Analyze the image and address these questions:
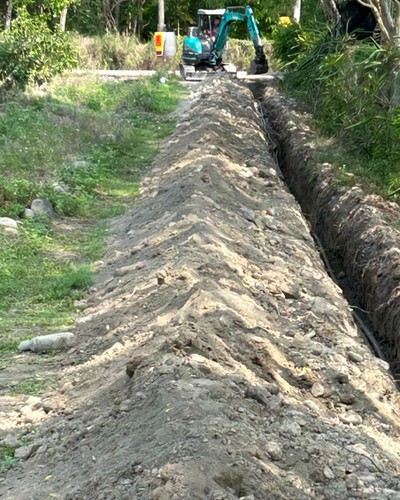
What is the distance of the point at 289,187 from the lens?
1328 centimetres

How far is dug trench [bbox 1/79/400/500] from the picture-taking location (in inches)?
155

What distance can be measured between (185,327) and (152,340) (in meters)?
0.23

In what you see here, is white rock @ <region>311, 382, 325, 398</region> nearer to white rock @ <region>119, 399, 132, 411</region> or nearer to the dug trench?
the dug trench

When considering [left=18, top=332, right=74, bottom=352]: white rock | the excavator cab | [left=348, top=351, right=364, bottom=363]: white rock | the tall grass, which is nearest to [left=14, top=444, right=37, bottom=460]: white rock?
[left=18, top=332, right=74, bottom=352]: white rock

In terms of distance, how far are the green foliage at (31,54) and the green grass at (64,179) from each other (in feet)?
1.41

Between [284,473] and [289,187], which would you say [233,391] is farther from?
[289,187]

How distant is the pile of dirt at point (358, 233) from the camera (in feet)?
26.1

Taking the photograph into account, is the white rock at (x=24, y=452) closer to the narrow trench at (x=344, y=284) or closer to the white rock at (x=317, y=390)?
the white rock at (x=317, y=390)

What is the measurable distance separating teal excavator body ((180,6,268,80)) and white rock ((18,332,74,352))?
16418mm

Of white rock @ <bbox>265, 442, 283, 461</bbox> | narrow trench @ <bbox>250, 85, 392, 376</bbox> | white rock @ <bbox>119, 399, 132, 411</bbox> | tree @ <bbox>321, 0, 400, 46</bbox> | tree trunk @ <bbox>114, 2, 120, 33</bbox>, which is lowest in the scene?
narrow trench @ <bbox>250, 85, 392, 376</bbox>

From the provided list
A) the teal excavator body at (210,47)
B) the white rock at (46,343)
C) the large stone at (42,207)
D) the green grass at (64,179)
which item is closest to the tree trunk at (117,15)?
the teal excavator body at (210,47)

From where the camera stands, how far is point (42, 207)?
9.45 m

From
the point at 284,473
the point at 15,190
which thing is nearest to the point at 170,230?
the point at 15,190

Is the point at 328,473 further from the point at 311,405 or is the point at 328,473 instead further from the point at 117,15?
the point at 117,15
